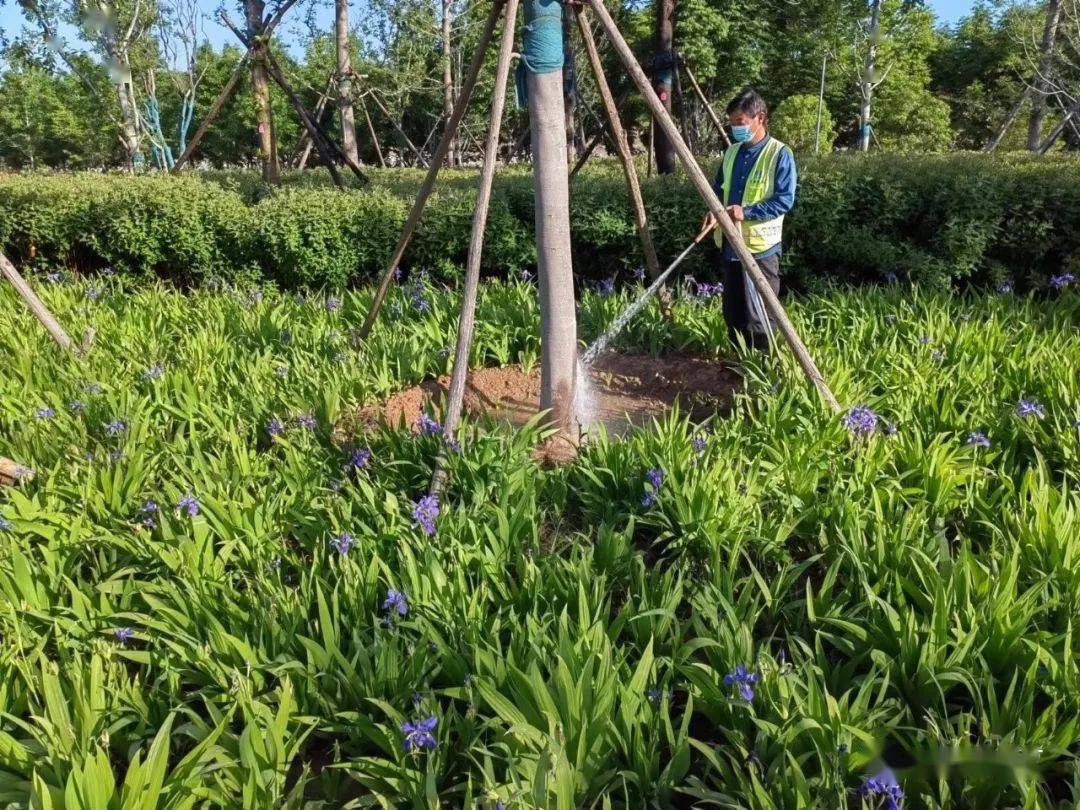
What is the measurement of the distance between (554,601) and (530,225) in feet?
13.2

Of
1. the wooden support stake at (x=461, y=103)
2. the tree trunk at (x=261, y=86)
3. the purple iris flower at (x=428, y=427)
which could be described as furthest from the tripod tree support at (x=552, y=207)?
the tree trunk at (x=261, y=86)

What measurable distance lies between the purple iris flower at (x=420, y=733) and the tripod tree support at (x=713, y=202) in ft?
6.45

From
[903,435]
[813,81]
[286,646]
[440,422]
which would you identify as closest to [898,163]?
[903,435]

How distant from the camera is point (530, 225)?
562 centimetres

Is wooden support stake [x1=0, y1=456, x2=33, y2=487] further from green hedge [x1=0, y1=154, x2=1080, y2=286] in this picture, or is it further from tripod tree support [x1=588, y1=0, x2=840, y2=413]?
green hedge [x1=0, y1=154, x2=1080, y2=286]

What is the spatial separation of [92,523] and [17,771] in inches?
37.6

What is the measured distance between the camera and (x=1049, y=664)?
5.49 feet

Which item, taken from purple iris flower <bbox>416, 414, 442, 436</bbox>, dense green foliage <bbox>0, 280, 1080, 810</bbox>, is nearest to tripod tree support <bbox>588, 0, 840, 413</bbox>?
dense green foliage <bbox>0, 280, 1080, 810</bbox>

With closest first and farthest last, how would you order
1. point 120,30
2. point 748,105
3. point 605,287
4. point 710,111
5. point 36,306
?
point 748,105, point 36,306, point 605,287, point 710,111, point 120,30

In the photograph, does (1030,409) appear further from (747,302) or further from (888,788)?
(888,788)

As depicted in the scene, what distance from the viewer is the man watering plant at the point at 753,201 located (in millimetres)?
3549

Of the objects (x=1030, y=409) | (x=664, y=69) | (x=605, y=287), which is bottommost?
(x=1030, y=409)

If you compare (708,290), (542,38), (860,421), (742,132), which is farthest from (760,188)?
(860,421)

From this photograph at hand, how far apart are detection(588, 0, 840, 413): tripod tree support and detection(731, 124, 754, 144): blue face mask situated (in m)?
0.58
